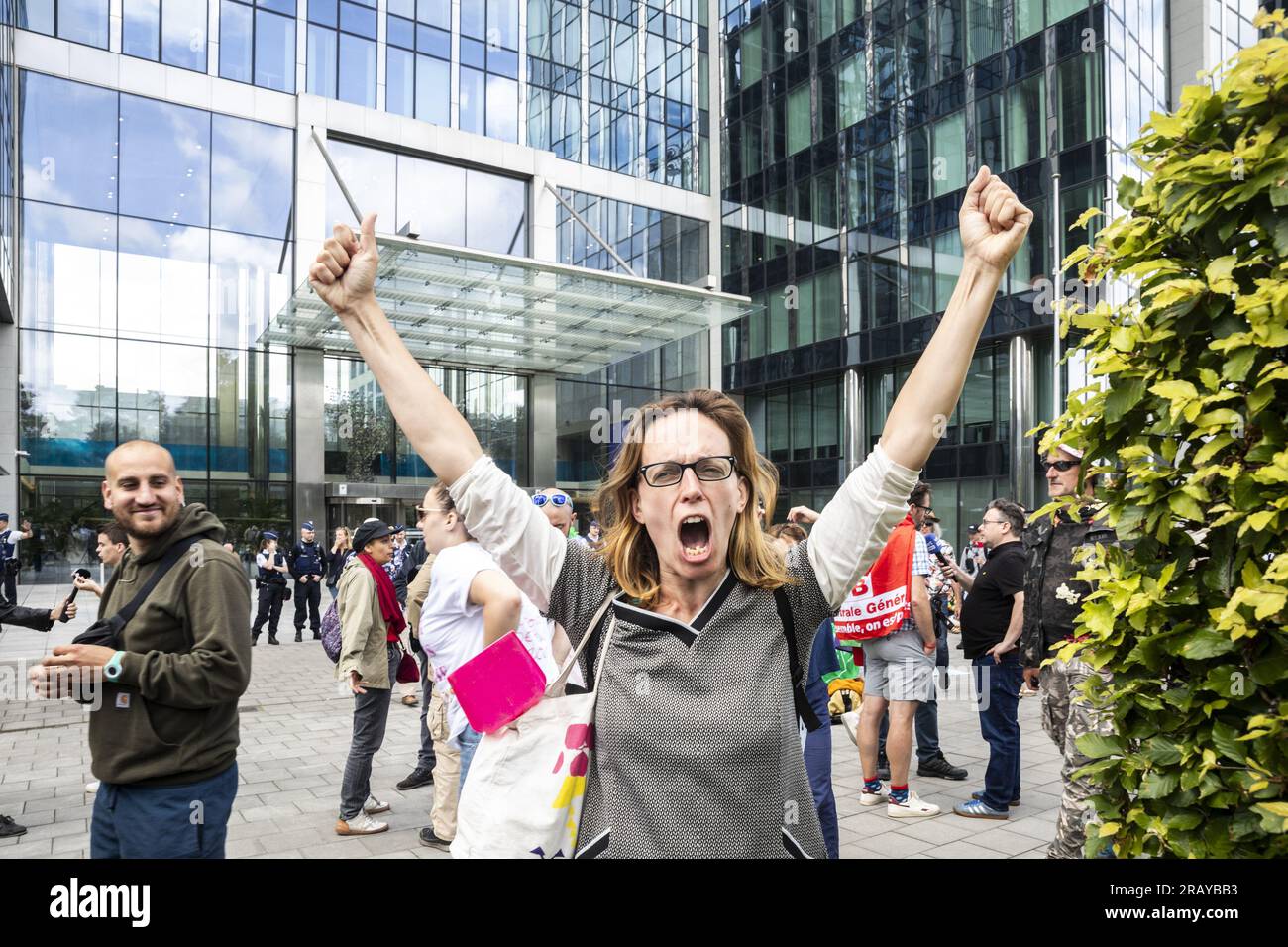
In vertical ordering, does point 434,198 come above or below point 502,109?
below

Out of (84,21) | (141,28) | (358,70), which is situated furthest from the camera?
(358,70)

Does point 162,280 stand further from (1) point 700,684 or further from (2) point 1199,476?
(2) point 1199,476

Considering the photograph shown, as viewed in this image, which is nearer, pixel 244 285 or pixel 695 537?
pixel 695 537

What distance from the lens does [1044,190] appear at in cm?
2517

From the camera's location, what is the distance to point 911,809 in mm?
6051

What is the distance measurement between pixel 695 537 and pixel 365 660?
4463mm

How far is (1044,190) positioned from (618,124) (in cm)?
1509

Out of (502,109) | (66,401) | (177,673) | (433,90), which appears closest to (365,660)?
(177,673)

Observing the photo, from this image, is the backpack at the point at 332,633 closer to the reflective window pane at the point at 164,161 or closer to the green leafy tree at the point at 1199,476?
the green leafy tree at the point at 1199,476

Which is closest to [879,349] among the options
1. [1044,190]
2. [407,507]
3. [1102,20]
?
[1044,190]

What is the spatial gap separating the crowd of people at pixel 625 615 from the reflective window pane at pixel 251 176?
2311cm

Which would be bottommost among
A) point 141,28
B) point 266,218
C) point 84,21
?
point 266,218

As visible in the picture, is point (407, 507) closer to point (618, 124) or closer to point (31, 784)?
point (618, 124)

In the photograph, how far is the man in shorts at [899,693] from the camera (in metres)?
6.10
